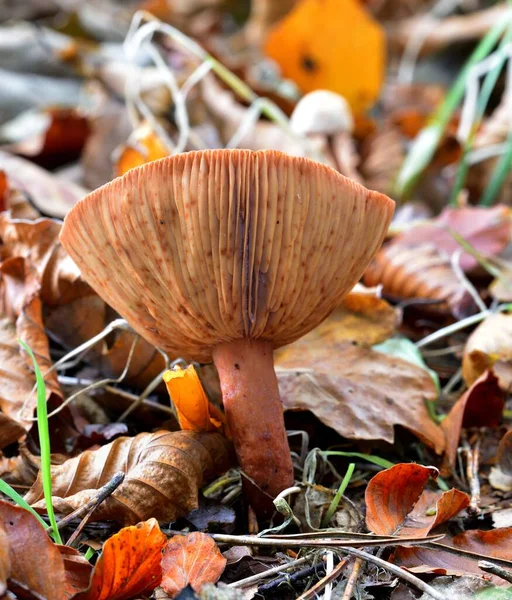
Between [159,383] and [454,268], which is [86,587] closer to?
[159,383]

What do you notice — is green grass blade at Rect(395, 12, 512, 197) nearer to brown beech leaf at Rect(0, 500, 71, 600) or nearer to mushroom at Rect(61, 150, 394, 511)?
mushroom at Rect(61, 150, 394, 511)

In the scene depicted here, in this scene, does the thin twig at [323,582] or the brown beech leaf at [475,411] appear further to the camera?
the brown beech leaf at [475,411]

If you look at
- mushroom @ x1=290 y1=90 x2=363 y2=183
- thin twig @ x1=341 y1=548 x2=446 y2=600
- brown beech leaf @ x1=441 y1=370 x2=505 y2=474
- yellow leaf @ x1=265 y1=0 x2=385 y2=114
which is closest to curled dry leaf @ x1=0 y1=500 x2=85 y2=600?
thin twig @ x1=341 y1=548 x2=446 y2=600

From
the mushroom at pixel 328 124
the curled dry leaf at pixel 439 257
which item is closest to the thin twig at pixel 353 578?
the curled dry leaf at pixel 439 257

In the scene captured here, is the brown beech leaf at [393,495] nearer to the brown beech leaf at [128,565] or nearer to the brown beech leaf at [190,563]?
the brown beech leaf at [190,563]

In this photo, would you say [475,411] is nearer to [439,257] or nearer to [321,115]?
[439,257]

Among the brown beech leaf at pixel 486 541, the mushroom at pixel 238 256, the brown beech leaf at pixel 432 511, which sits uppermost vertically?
the mushroom at pixel 238 256

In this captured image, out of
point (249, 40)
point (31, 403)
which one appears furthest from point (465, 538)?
point (249, 40)
